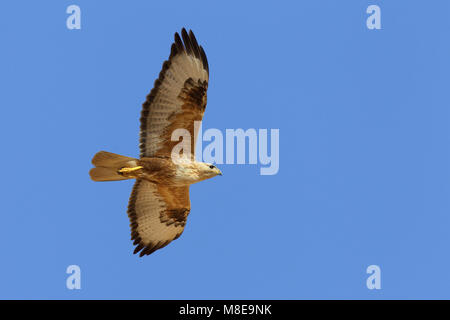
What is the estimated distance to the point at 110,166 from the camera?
8.66 metres

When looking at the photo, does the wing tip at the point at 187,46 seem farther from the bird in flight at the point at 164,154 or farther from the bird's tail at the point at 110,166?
the bird's tail at the point at 110,166

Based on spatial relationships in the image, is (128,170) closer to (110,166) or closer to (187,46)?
(110,166)

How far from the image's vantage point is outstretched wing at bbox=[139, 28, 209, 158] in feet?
28.3

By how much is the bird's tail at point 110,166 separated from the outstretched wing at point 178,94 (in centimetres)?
44

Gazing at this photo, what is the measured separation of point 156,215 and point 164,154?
1100mm

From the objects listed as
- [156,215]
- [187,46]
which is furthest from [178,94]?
[156,215]

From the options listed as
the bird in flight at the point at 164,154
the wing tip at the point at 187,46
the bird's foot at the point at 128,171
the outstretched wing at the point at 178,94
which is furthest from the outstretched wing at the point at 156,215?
the wing tip at the point at 187,46

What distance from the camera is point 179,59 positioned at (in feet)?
28.3

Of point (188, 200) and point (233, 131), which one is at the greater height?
point (233, 131)

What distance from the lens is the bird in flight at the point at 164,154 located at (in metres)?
8.63
